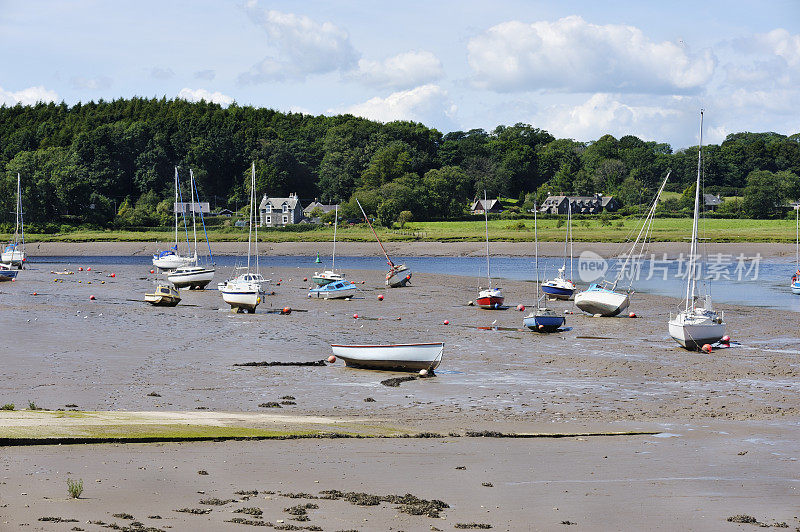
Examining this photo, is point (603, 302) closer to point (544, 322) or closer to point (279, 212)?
point (544, 322)

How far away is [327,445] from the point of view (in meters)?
16.1

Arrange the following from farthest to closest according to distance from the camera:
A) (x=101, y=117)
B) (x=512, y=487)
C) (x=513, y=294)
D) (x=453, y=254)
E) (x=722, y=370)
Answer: (x=101, y=117) < (x=453, y=254) < (x=513, y=294) < (x=722, y=370) < (x=512, y=487)

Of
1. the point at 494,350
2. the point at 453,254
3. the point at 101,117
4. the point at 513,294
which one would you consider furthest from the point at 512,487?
the point at 101,117

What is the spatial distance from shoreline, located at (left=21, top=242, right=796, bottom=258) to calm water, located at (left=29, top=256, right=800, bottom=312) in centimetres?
304

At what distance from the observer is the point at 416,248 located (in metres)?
110

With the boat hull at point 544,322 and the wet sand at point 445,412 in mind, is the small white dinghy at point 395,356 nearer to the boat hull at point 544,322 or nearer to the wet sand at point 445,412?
the wet sand at point 445,412

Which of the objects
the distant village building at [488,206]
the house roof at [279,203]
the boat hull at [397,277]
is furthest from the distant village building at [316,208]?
the boat hull at [397,277]

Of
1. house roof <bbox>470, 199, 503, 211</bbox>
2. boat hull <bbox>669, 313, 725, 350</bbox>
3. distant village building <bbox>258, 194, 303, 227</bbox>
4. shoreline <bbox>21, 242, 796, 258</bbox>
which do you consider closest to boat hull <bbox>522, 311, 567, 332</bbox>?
boat hull <bbox>669, 313, 725, 350</bbox>

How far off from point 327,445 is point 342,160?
16162 cm

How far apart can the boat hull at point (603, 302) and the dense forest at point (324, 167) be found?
92.8m

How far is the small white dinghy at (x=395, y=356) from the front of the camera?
1037 inches

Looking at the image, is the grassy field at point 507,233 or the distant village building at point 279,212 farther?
the distant village building at point 279,212

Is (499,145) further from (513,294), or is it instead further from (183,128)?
(513,294)

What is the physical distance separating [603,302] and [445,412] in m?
24.5
